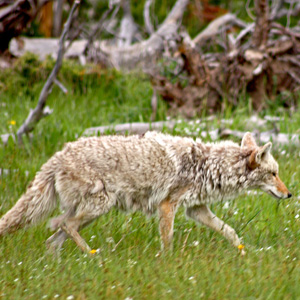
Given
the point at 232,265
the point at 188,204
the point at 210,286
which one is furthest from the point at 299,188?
the point at 210,286

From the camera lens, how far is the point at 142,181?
5.76 metres

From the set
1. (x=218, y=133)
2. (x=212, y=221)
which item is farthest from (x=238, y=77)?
(x=212, y=221)

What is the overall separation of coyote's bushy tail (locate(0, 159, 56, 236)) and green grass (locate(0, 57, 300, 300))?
0.15 meters

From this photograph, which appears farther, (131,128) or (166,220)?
(131,128)

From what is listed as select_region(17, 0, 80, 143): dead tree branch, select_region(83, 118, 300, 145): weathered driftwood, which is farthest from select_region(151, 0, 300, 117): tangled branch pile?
select_region(17, 0, 80, 143): dead tree branch

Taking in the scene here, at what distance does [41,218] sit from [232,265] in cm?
198

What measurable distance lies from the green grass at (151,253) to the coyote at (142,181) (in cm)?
23

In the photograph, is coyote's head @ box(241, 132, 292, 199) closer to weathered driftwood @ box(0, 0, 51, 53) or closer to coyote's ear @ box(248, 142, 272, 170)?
coyote's ear @ box(248, 142, 272, 170)

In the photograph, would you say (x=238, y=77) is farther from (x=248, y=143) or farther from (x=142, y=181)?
(x=142, y=181)

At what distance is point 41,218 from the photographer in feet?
18.7

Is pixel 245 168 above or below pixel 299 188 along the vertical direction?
above

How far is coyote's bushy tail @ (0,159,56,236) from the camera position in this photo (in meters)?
5.54

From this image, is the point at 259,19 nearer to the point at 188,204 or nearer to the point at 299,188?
the point at 299,188

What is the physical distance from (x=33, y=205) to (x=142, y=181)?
1098 mm
